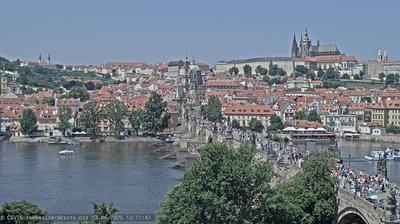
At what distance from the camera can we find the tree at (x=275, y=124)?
4806 cm

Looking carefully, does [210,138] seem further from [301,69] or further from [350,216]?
[301,69]

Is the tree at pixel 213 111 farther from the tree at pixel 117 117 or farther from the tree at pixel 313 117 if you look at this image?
the tree at pixel 313 117

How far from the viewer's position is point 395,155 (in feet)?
116

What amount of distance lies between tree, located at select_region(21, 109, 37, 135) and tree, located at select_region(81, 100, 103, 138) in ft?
9.17

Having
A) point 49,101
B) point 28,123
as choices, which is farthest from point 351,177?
point 49,101

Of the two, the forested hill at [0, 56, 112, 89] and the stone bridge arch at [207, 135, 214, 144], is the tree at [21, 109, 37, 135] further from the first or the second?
the forested hill at [0, 56, 112, 89]

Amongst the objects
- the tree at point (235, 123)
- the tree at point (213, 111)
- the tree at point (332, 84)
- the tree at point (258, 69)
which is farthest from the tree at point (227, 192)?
the tree at point (258, 69)

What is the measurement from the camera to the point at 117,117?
157 ft

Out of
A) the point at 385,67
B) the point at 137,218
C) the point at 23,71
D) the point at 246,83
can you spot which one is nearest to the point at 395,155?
the point at 137,218

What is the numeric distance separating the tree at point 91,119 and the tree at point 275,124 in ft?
32.4

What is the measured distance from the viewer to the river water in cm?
2295

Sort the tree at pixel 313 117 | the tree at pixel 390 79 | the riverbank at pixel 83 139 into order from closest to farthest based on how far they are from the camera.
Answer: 1. the riverbank at pixel 83 139
2. the tree at pixel 313 117
3. the tree at pixel 390 79

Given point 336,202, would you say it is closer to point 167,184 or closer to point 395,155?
point 167,184

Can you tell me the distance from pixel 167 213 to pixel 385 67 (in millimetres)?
A: 74471
